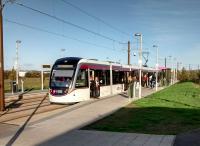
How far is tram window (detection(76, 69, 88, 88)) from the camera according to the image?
24058 mm

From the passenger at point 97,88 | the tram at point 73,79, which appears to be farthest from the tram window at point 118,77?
the passenger at point 97,88

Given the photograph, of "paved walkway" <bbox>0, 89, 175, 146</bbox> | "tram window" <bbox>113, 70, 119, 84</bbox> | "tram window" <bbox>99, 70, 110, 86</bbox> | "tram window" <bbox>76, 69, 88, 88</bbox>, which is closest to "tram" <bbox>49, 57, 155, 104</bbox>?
"tram window" <bbox>76, 69, 88, 88</bbox>

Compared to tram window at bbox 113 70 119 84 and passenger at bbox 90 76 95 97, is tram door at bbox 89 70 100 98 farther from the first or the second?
tram window at bbox 113 70 119 84

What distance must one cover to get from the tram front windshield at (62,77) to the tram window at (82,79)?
650 mm

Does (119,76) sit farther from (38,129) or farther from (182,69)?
(182,69)

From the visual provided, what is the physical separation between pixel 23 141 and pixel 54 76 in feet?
43.7

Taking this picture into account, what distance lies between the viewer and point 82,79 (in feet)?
80.9

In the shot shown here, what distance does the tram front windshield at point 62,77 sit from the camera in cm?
2344

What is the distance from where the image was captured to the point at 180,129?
12.9 metres

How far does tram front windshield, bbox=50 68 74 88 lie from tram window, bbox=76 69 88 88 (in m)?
0.65

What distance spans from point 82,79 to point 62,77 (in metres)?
1.52

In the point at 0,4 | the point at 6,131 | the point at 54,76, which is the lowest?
the point at 6,131

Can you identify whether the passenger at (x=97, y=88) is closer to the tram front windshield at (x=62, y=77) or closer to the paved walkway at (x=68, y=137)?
the tram front windshield at (x=62, y=77)

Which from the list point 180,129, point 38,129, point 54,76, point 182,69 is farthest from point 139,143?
point 182,69
